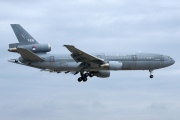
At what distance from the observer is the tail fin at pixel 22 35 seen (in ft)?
313

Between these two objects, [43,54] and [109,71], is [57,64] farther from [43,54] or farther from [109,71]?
[109,71]

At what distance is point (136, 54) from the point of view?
9794 centimetres

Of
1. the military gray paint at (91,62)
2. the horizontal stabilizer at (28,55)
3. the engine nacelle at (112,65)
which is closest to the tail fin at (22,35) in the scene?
the military gray paint at (91,62)

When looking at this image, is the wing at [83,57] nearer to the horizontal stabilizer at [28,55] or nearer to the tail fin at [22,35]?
the horizontal stabilizer at [28,55]

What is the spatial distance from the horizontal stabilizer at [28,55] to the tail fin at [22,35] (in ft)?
9.28

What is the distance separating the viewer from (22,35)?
315 feet

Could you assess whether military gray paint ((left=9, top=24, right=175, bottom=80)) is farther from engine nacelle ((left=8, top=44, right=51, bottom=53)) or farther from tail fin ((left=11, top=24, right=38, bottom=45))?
engine nacelle ((left=8, top=44, right=51, bottom=53))

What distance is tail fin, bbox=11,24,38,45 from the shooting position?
95444 mm

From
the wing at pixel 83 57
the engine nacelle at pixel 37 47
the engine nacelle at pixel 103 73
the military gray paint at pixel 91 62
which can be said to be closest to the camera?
the wing at pixel 83 57

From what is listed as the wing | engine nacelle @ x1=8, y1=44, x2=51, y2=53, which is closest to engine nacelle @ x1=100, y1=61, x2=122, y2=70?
the wing

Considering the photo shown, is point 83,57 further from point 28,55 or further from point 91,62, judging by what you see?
point 28,55

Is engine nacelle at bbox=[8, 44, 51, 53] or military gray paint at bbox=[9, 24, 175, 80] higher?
engine nacelle at bbox=[8, 44, 51, 53]

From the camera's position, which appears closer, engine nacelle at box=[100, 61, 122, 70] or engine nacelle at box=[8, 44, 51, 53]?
engine nacelle at box=[8, 44, 51, 53]

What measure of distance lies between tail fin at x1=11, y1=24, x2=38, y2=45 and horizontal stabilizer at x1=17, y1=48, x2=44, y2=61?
111 inches
